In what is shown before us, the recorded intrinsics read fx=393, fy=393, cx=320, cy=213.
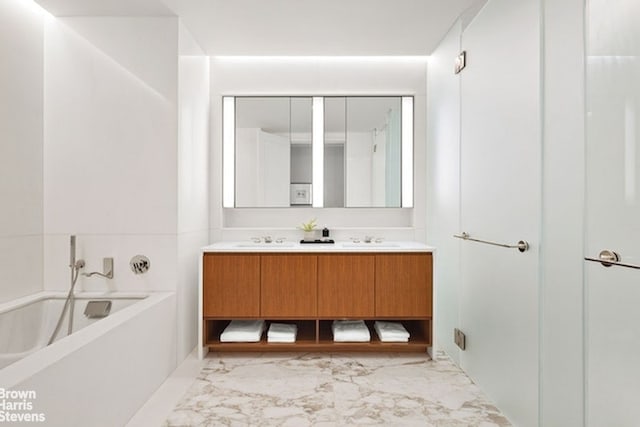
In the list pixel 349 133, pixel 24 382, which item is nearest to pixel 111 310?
pixel 24 382

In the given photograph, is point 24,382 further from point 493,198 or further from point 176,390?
point 493,198

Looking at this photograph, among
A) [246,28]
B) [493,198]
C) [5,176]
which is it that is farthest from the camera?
[246,28]

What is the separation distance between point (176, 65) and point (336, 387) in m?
2.34

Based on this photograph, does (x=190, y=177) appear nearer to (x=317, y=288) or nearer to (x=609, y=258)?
(x=317, y=288)

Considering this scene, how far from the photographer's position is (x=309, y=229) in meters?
3.34

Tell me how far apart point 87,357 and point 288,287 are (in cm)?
141

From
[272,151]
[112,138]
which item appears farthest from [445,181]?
[112,138]

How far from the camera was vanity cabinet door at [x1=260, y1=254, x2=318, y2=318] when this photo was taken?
2832 millimetres

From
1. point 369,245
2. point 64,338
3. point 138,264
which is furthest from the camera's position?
point 369,245

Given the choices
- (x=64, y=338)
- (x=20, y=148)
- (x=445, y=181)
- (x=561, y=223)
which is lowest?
(x=64, y=338)

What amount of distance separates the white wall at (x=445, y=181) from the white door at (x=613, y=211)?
1.24 meters

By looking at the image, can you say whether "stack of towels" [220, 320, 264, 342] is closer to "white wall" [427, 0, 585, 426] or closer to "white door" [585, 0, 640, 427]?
"white wall" [427, 0, 585, 426]

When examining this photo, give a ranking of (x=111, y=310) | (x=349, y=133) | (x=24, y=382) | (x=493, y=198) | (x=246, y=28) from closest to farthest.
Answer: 1. (x=24, y=382)
2. (x=493, y=198)
3. (x=111, y=310)
4. (x=246, y=28)
5. (x=349, y=133)

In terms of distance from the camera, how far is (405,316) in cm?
284
